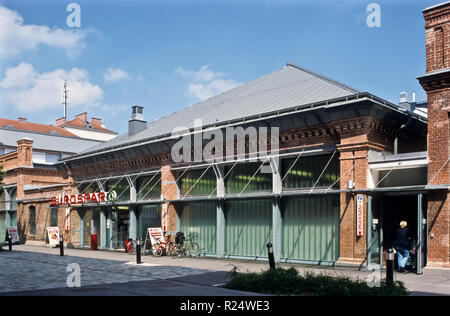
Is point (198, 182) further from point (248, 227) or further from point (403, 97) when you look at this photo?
point (403, 97)

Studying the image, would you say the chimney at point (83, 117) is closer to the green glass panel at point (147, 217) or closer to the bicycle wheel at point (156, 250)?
the green glass panel at point (147, 217)

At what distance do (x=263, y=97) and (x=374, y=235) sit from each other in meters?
9.12

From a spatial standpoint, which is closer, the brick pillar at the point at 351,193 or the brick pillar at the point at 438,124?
the brick pillar at the point at 438,124

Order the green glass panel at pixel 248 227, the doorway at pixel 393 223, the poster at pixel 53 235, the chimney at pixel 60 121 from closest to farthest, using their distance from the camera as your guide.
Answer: the doorway at pixel 393 223 → the green glass panel at pixel 248 227 → the poster at pixel 53 235 → the chimney at pixel 60 121

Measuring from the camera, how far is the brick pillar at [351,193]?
58.9 ft

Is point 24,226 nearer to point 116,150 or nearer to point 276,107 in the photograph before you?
point 116,150

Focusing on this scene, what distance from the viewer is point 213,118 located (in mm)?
25141

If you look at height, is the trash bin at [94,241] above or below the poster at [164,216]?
below

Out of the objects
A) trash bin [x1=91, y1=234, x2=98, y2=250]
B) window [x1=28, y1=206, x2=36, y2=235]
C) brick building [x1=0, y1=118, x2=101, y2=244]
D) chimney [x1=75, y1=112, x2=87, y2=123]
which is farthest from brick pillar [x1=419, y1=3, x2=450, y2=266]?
chimney [x1=75, y1=112, x2=87, y2=123]

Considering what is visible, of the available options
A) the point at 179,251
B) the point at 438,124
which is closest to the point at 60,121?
the point at 179,251

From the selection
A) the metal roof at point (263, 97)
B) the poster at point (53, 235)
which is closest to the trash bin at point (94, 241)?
the poster at point (53, 235)

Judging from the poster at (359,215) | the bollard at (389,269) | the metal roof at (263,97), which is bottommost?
the bollard at (389,269)

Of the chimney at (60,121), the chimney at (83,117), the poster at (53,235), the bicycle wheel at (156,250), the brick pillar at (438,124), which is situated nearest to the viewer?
the brick pillar at (438,124)

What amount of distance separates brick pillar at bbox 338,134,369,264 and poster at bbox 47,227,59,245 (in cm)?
2191
